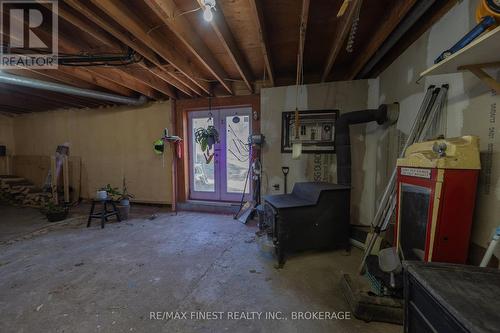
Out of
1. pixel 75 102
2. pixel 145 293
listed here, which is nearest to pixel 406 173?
pixel 145 293

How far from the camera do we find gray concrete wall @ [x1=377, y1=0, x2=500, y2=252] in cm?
134

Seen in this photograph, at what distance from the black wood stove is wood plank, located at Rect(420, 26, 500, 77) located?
1.45 meters

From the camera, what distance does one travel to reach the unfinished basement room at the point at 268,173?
1.38 m

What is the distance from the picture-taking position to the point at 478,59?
1195 millimetres

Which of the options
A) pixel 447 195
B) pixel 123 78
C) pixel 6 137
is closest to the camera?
pixel 447 195

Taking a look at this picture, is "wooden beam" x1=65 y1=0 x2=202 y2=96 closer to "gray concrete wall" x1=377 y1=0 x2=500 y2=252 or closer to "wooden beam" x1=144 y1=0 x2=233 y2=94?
"wooden beam" x1=144 y1=0 x2=233 y2=94

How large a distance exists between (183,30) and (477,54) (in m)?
2.26

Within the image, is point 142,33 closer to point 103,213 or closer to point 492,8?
point 492,8

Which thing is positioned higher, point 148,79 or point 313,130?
point 148,79

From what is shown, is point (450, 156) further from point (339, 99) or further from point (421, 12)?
point (339, 99)

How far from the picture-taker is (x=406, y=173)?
172 centimetres

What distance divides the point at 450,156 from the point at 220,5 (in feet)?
7.07

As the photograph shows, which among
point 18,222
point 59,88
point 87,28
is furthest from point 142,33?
point 18,222

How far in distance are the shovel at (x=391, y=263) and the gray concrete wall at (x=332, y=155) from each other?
1.71m
